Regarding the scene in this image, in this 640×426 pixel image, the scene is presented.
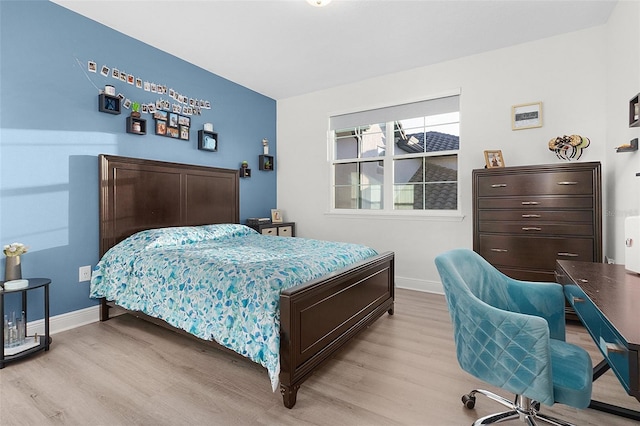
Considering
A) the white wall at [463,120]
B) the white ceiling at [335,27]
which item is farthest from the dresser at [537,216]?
the white ceiling at [335,27]

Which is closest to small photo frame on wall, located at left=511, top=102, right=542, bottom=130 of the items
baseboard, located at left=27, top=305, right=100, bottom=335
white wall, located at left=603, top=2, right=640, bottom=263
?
white wall, located at left=603, top=2, right=640, bottom=263

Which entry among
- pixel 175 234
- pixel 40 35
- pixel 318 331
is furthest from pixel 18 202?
pixel 318 331

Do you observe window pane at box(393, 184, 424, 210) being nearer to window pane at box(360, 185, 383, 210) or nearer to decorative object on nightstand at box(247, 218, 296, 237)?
window pane at box(360, 185, 383, 210)

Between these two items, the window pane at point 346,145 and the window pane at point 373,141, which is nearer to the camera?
the window pane at point 373,141

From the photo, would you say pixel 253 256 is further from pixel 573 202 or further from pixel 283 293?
pixel 573 202

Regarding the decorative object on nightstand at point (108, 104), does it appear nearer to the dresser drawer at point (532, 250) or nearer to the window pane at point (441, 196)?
the window pane at point (441, 196)

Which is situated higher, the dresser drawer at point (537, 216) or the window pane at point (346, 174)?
the window pane at point (346, 174)

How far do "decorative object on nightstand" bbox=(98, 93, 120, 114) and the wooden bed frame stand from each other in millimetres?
438

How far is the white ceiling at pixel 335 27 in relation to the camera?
2.77 metres

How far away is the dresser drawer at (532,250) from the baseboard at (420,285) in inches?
35.6

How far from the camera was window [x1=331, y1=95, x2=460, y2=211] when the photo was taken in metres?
3.94

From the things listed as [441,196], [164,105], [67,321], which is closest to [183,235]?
[67,321]

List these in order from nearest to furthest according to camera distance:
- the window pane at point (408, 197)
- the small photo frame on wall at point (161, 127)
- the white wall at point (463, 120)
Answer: the white wall at point (463, 120), the small photo frame on wall at point (161, 127), the window pane at point (408, 197)

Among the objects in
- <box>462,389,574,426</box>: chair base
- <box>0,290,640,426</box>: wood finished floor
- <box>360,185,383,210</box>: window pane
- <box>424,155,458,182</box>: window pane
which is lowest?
<box>0,290,640,426</box>: wood finished floor
